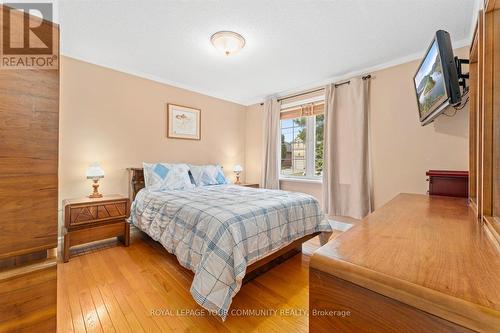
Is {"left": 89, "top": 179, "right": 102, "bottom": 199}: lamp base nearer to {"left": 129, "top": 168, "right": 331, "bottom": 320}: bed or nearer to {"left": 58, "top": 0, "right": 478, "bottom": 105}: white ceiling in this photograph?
{"left": 129, "top": 168, "right": 331, "bottom": 320}: bed

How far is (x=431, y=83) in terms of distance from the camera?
→ 1.67m

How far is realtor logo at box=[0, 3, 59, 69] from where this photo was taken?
58cm

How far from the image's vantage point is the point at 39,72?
0.63 m

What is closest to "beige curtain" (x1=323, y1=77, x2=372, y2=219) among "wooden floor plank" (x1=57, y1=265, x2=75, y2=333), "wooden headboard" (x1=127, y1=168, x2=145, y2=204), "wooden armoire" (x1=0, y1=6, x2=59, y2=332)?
"wooden headboard" (x1=127, y1=168, x2=145, y2=204)

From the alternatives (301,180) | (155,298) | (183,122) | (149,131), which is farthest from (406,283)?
(183,122)

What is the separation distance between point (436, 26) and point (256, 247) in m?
2.79

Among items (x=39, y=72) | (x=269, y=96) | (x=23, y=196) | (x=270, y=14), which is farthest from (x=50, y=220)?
(x=269, y=96)

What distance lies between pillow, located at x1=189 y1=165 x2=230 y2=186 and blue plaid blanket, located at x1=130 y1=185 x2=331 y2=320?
911mm

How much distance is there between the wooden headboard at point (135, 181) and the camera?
3.08m

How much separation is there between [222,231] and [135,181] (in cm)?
215

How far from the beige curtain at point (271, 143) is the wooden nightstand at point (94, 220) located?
2.48 metres

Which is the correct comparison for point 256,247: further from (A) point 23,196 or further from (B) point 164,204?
(A) point 23,196

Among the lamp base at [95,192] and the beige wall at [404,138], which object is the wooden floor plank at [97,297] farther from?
the beige wall at [404,138]

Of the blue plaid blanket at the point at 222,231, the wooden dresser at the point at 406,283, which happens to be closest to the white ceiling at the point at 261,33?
the blue plaid blanket at the point at 222,231
